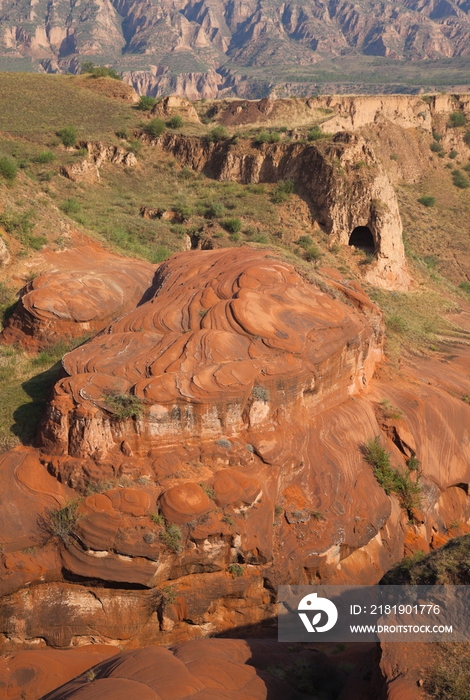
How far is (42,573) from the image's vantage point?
10234mm

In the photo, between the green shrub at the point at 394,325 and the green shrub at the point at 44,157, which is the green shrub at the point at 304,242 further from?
the green shrub at the point at 44,157

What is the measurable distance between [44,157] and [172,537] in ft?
98.2

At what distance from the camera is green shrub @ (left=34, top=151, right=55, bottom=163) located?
113 feet

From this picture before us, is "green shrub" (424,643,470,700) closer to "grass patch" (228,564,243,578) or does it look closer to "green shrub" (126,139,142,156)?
"grass patch" (228,564,243,578)

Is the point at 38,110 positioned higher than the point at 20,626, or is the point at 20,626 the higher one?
the point at 38,110

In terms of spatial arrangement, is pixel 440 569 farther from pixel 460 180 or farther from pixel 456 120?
pixel 456 120

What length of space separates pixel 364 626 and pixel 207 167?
32499mm

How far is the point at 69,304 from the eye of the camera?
694 inches

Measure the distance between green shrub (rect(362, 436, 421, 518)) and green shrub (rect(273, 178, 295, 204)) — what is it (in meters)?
21.3

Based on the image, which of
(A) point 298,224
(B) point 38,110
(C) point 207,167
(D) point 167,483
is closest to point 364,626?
(D) point 167,483

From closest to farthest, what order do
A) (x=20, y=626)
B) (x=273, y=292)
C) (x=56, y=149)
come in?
(x=20, y=626), (x=273, y=292), (x=56, y=149)

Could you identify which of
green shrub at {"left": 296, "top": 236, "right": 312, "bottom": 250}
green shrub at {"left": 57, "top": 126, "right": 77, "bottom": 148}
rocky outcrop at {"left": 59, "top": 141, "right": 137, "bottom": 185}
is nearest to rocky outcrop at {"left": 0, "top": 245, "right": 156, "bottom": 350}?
green shrub at {"left": 296, "top": 236, "right": 312, "bottom": 250}

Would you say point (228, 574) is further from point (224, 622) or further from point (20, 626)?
point (20, 626)

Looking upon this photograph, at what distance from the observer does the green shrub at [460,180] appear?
5150cm
